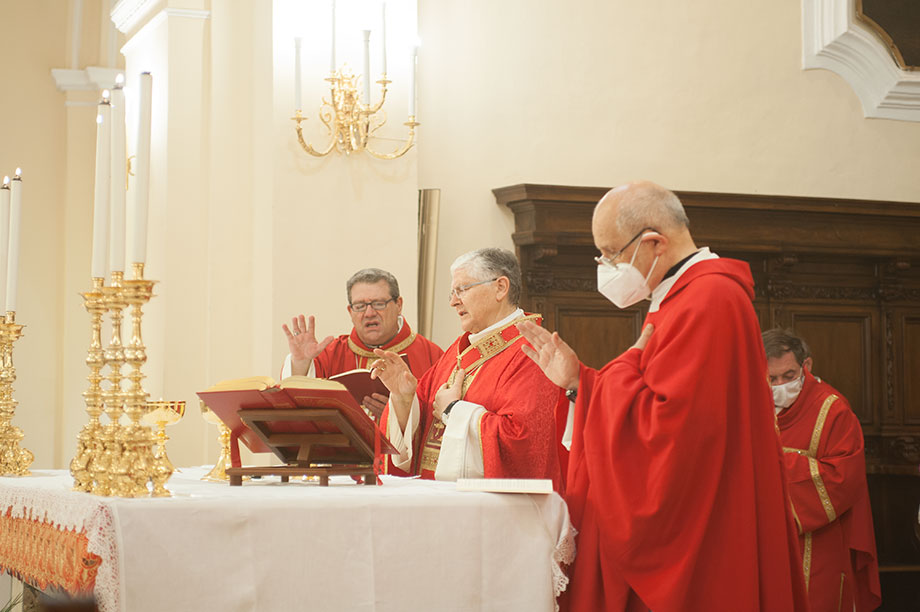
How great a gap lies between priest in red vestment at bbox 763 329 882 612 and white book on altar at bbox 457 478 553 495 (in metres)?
3.05

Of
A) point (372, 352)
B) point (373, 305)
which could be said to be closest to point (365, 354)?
point (372, 352)

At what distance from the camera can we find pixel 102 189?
3.37 meters

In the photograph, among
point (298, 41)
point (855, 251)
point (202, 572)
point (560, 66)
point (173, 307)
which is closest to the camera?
point (202, 572)

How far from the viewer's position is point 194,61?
7219 millimetres

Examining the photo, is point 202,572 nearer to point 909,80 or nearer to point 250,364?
→ point 250,364

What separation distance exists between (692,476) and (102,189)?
191 cm

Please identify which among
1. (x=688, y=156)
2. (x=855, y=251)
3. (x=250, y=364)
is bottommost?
(x=250, y=364)

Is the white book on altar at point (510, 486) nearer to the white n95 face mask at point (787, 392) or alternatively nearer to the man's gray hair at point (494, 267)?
the man's gray hair at point (494, 267)

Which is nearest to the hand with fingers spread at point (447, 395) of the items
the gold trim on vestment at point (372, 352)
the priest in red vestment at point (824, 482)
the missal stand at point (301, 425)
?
the missal stand at point (301, 425)

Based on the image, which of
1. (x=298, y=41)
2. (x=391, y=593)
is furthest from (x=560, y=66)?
(x=391, y=593)

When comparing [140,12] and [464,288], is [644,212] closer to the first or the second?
[464,288]

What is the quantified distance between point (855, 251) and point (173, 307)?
15.2 feet

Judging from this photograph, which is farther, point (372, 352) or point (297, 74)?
point (297, 74)

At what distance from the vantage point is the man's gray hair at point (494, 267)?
4574 mm
